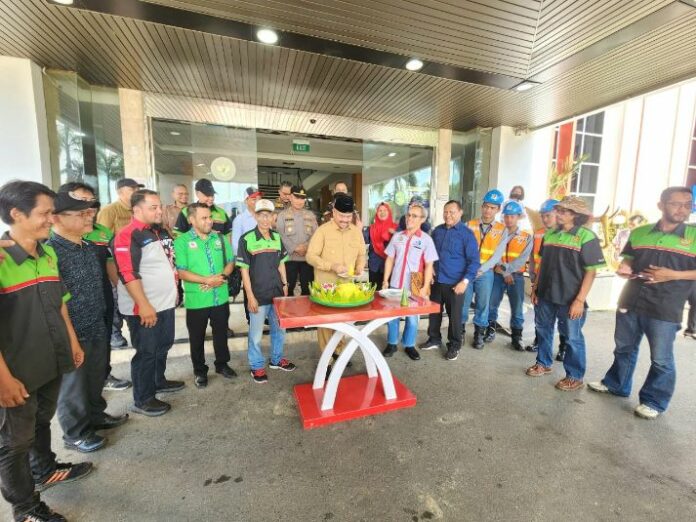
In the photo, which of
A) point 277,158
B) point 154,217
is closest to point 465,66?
point 154,217

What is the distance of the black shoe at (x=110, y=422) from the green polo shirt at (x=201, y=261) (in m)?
0.94

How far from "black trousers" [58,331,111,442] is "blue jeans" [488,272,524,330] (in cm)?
406

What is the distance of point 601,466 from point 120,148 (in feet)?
22.6

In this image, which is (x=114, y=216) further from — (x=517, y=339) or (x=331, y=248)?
(x=517, y=339)

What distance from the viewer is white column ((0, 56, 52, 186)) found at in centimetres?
393

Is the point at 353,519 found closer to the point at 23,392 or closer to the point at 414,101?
the point at 23,392

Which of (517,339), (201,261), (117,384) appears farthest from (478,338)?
(117,384)

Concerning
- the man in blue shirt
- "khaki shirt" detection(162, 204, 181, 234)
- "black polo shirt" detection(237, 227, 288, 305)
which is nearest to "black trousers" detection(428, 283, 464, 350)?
the man in blue shirt

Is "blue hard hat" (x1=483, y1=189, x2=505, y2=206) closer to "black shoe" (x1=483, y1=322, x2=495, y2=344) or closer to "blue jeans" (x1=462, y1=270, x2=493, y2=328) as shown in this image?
"blue jeans" (x1=462, y1=270, x2=493, y2=328)

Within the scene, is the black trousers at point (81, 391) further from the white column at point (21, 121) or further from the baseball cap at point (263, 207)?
the white column at point (21, 121)

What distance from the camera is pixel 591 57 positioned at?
12.9 ft

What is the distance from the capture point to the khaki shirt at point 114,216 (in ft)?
10.6

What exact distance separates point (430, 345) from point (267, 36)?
3901mm

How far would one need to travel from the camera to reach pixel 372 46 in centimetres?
368
